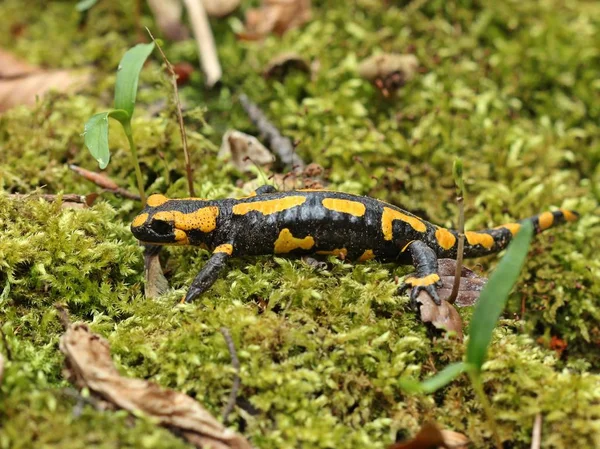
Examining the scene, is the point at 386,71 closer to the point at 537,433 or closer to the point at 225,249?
the point at 225,249

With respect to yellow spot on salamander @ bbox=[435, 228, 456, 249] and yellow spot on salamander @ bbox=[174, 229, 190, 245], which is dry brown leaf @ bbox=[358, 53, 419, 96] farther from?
yellow spot on salamander @ bbox=[174, 229, 190, 245]

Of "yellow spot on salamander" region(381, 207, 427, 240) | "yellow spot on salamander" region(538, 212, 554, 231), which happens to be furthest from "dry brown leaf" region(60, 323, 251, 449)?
"yellow spot on salamander" region(538, 212, 554, 231)

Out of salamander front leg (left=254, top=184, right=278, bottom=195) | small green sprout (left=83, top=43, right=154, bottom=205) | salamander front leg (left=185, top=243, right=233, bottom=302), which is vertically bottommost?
salamander front leg (left=185, top=243, right=233, bottom=302)

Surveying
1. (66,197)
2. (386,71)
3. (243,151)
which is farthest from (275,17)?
(66,197)

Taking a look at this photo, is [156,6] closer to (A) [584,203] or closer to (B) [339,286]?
(B) [339,286]

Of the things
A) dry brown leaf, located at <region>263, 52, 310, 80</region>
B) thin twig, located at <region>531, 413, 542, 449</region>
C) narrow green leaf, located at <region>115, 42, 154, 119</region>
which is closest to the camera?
thin twig, located at <region>531, 413, 542, 449</region>

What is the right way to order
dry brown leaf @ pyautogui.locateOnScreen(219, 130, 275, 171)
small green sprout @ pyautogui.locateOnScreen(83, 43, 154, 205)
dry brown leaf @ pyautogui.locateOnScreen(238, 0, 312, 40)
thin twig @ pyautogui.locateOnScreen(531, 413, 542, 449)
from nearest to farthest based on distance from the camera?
thin twig @ pyautogui.locateOnScreen(531, 413, 542, 449) → small green sprout @ pyautogui.locateOnScreen(83, 43, 154, 205) → dry brown leaf @ pyautogui.locateOnScreen(219, 130, 275, 171) → dry brown leaf @ pyautogui.locateOnScreen(238, 0, 312, 40)
